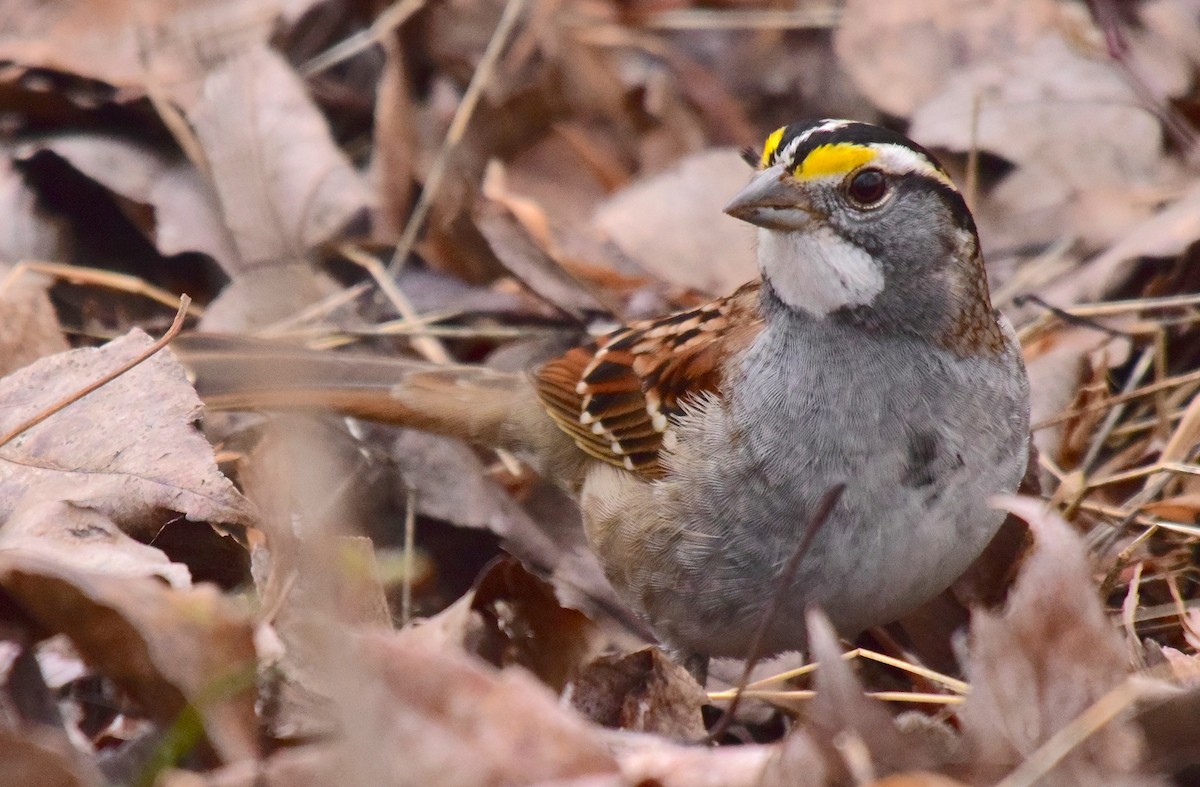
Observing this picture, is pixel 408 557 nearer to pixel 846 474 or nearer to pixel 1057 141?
pixel 846 474

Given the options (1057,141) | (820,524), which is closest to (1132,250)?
(1057,141)

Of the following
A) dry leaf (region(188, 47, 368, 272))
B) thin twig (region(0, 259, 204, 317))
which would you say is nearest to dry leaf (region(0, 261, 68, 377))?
thin twig (region(0, 259, 204, 317))

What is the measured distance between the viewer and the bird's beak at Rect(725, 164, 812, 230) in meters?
2.95

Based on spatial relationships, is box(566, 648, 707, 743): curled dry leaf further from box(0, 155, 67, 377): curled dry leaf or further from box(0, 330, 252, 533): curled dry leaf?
box(0, 155, 67, 377): curled dry leaf

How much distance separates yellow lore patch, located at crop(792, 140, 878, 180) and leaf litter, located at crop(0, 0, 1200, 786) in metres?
0.85

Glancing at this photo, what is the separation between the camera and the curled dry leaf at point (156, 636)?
2242mm

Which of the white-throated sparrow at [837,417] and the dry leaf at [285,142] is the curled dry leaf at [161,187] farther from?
the white-throated sparrow at [837,417]

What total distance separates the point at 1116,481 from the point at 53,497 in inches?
95.1

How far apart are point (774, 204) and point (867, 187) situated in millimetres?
203

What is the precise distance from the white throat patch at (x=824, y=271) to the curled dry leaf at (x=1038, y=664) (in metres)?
0.80

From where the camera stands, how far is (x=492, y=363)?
4.38 meters

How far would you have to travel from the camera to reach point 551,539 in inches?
155

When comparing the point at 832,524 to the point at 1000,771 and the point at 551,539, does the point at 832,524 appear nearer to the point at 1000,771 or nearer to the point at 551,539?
the point at 1000,771

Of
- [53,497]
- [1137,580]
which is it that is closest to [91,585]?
[53,497]
